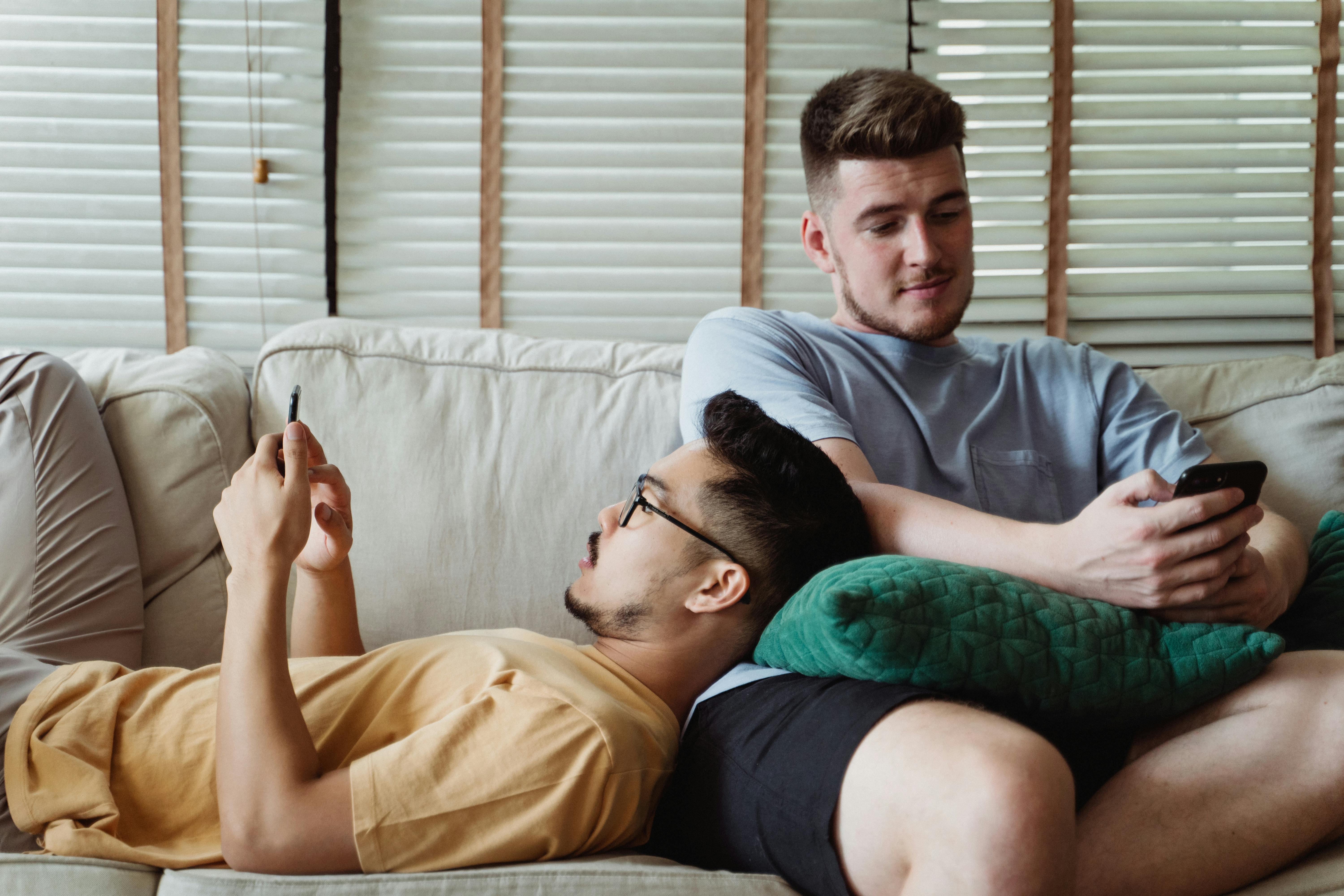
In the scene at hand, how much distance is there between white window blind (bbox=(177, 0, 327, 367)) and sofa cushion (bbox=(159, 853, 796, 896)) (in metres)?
1.63

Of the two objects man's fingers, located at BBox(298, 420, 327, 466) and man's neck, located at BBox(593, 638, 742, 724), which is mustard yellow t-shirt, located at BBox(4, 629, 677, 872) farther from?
man's fingers, located at BBox(298, 420, 327, 466)

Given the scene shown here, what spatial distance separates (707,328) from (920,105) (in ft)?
1.74

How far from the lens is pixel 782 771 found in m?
0.93

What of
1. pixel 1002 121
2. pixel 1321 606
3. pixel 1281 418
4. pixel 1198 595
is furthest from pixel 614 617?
pixel 1002 121

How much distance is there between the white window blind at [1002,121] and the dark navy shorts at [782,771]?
5.27 ft

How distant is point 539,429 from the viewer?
1.67m

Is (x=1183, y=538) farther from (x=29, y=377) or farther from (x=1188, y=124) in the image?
Answer: (x=1188, y=124)

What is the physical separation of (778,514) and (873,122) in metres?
0.76

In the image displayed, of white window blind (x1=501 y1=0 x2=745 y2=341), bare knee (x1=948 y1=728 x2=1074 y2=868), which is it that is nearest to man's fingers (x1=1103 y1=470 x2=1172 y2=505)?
bare knee (x1=948 y1=728 x2=1074 y2=868)

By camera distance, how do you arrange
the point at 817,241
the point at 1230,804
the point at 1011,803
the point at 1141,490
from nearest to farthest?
the point at 1011,803 < the point at 1230,804 < the point at 1141,490 < the point at 817,241

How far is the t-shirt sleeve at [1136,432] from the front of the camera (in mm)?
1511

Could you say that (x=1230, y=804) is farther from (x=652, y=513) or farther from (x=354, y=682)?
(x=354, y=682)

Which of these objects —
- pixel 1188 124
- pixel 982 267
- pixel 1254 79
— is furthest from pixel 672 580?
pixel 1254 79

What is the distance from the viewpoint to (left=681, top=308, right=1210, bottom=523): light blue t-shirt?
1448 mm
